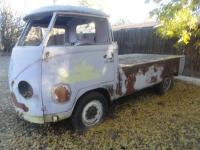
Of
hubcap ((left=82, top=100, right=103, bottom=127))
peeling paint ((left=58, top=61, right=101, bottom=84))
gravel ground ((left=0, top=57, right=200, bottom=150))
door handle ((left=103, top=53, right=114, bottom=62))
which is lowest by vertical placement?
gravel ground ((left=0, top=57, right=200, bottom=150))

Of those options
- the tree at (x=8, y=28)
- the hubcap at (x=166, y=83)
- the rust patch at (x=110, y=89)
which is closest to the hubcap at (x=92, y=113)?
the rust patch at (x=110, y=89)


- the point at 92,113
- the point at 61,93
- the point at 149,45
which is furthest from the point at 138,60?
the point at 149,45

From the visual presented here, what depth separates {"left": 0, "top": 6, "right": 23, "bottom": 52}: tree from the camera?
18.9m

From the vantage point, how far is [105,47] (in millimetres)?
4105

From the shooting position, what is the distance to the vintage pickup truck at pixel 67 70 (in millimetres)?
3445

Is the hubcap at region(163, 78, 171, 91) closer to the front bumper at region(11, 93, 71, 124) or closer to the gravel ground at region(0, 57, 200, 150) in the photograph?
the gravel ground at region(0, 57, 200, 150)

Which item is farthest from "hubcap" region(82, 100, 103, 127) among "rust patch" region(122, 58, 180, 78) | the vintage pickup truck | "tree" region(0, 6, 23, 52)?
"tree" region(0, 6, 23, 52)

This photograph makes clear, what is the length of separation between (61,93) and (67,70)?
37 centimetres

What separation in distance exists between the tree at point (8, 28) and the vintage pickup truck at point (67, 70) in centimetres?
1592

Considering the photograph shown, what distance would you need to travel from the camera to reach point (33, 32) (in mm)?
4289

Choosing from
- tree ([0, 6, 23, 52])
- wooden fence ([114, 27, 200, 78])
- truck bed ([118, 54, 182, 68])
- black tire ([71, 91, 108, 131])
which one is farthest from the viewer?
tree ([0, 6, 23, 52])

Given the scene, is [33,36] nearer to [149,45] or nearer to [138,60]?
[138,60]

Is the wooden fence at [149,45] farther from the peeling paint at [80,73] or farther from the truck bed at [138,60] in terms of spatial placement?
the peeling paint at [80,73]

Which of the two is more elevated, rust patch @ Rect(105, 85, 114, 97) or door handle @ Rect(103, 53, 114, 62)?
A: door handle @ Rect(103, 53, 114, 62)
